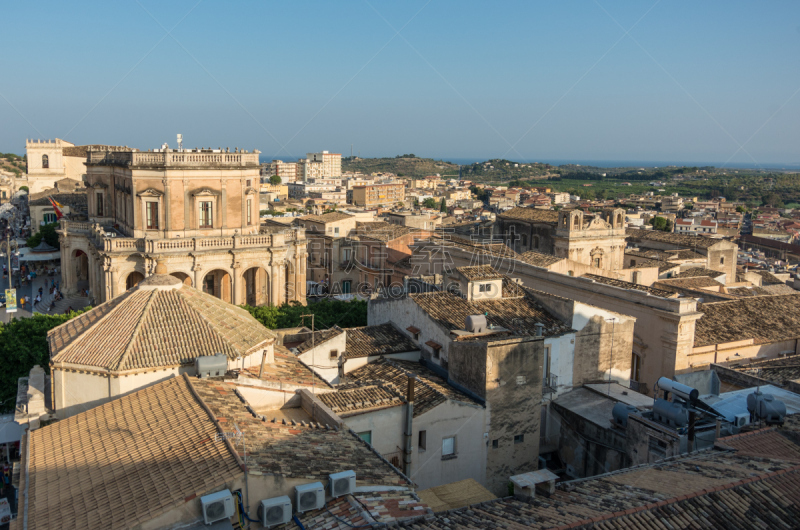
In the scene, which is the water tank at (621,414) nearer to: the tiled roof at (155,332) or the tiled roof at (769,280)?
the tiled roof at (155,332)

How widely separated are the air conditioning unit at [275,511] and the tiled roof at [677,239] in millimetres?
47733

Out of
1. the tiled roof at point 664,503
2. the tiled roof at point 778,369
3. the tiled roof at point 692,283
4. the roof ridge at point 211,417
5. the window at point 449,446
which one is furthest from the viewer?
the tiled roof at point 692,283

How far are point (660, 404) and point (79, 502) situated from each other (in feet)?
42.7

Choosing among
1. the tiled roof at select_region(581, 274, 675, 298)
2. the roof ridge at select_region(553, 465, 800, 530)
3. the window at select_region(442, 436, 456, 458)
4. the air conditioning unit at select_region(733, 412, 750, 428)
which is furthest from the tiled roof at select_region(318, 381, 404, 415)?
the tiled roof at select_region(581, 274, 675, 298)

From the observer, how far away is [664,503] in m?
11.0

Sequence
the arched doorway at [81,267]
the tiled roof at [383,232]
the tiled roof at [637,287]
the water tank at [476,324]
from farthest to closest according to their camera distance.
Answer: the tiled roof at [383,232] < the arched doorway at [81,267] < the tiled roof at [637,287] < the water tank at [476,324]

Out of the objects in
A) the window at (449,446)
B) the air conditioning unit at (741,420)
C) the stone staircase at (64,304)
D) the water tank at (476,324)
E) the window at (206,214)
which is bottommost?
the stone staircase at (64,304)

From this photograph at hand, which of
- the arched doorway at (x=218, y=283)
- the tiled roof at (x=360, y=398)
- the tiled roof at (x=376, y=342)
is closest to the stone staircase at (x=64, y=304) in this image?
the arched doorway at (x=218, y=283)

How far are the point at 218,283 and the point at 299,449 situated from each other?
29.2m

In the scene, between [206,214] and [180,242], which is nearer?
[180,242]

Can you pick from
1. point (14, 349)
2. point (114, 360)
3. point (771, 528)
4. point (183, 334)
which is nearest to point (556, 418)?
point (771, 528)

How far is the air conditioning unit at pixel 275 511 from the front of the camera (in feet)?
35.3

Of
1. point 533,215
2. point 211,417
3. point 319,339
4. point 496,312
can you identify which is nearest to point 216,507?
point 211,417

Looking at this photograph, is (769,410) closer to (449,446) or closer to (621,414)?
(621,414)
